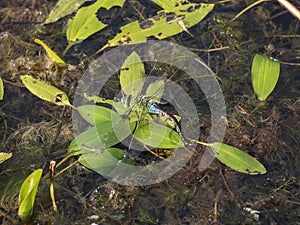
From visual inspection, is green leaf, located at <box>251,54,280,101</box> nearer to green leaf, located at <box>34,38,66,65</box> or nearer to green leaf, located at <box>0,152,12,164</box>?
green leaf, located at <box>34,38,66,65</box>

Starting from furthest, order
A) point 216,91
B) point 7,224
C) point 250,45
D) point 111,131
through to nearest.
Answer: point 250,45
point 216,91
point 111,131
point 7,224

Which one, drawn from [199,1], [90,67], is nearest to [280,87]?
[199,1]

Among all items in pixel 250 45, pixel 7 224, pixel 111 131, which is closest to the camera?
pixel 7 224

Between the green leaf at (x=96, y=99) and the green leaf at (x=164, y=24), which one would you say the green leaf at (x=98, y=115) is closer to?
the green leaf at (x=96, y=99)

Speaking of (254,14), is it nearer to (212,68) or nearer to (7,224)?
(212,68)

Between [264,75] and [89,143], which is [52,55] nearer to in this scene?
[89,143]

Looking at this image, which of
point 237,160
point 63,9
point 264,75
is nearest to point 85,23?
point 63,9
